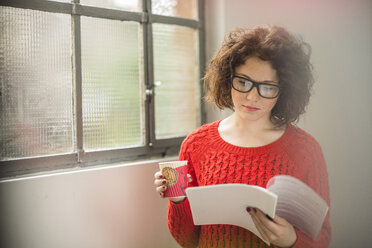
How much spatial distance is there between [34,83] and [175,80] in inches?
28.7

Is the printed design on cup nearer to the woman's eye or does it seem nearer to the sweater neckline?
the sweater neckline

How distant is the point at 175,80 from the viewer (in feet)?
5.93

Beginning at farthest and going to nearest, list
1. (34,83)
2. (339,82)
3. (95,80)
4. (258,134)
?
1. (339,82)
2. (95,80)
3. (34,83)
4. (258,134)

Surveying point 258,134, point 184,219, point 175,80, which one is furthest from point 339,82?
point 184,219

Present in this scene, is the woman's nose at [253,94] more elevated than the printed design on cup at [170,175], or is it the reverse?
the woman's nose at [253,94]

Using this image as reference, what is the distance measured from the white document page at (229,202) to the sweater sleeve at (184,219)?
0.19 meters

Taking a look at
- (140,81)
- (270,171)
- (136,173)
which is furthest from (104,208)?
(270,171)

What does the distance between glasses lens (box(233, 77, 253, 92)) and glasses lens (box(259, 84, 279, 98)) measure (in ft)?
0.12

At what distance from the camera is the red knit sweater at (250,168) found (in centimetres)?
107

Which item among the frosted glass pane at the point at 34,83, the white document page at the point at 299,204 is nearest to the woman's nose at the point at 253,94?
the white document page at the point at 299,204

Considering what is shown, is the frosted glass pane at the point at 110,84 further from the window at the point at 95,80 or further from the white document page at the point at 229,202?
the white document page at the point at 229,202

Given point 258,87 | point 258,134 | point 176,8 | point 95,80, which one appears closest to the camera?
point 258,87

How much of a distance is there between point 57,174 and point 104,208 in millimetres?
249

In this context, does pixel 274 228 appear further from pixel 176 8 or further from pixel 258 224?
pixel 176 8
